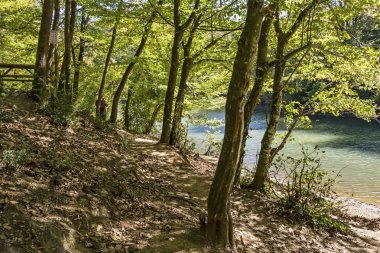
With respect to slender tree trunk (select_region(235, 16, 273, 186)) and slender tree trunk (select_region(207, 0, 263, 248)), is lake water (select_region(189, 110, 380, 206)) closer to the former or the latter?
slender tree trunk (select_region(235, 16, 273, 186))

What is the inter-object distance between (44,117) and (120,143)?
7.63 ft

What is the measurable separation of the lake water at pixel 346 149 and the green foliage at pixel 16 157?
498cm

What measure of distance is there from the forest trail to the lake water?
2.28 m

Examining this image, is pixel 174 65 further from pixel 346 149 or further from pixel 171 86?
pixel 346 149

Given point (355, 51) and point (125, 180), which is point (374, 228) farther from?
point (125, 180)

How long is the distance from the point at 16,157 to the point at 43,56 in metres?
4.68

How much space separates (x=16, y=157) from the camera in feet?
16.5

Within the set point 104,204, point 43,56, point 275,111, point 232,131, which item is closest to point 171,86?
point 43,56

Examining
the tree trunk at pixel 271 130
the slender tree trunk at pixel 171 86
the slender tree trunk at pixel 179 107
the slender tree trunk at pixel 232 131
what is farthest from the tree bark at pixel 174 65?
the slender tree trunk at pixel 232 131

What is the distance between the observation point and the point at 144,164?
8.73 meters

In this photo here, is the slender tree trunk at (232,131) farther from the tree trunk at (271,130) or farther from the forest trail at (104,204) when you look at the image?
the tree trunk at (271,130)

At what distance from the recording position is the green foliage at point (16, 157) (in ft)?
16.0

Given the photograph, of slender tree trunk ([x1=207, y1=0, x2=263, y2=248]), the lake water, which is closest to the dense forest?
slender tree trunk ([x1=207, y1=0, x2=263, y2=248])

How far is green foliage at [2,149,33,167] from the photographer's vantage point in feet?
16.0
